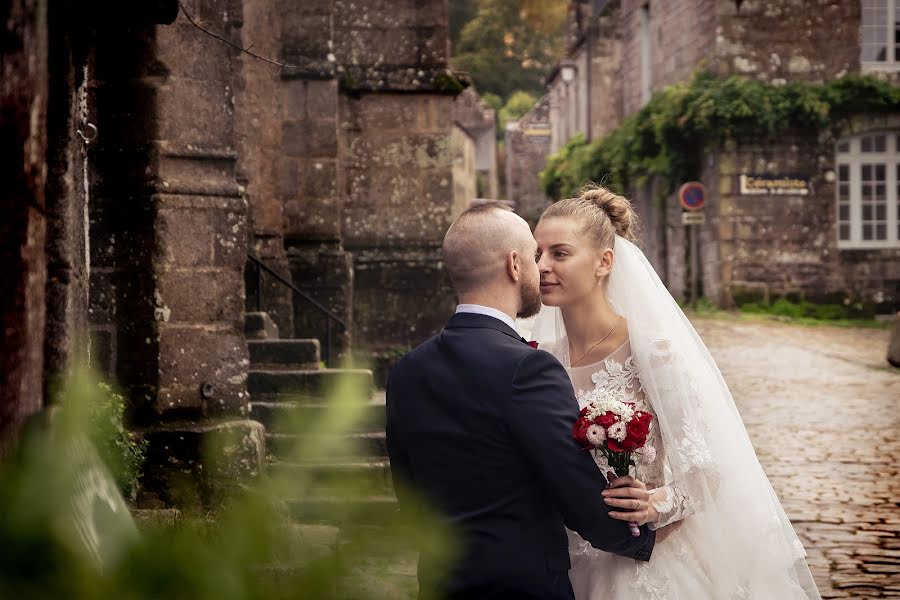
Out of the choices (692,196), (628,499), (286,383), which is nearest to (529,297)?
(628,499)

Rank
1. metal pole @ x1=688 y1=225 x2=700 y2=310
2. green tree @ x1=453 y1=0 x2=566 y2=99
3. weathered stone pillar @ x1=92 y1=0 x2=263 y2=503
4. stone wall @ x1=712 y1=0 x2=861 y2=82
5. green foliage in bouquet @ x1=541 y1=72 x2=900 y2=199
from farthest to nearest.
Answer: green tree @ x1=453 y1=0 x2=566 y2=99 < metal pole @ x1=688 y1=225 x2=700 y2=310 < stone wall @ x1=712 y1=0 x2=861 y2=82 < green foliage in bouquet @ x1=541 y1=72 x2=900 y2=199 < weathered stone pillar @ x1=92 y1=0 x2=263 y2=503

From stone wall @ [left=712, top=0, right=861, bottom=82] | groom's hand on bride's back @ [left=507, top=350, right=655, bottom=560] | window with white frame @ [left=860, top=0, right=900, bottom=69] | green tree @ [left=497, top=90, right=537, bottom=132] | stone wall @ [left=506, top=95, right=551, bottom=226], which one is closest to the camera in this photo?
groom's hand on bride's back @ [left=507, top=350, right=655, bottom=560]

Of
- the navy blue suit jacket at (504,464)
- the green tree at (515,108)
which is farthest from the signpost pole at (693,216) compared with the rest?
the green tree at (515,108)

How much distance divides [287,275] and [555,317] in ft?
21.0

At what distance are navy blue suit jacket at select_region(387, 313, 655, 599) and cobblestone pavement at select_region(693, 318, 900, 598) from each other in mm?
3250

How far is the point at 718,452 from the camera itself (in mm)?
3152

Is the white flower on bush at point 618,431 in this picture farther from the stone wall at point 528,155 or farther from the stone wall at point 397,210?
the stone wall at point 528,155

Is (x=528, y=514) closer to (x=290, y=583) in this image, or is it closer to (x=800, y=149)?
(x=290, y=583)

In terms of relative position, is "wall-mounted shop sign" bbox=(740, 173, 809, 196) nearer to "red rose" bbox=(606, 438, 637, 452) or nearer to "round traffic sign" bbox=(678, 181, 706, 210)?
"round traffic sign" bbox=(678, 181, 706, 210)

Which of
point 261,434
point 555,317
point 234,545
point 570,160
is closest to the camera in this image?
point 234,545

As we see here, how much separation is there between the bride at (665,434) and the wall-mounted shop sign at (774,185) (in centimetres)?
1790

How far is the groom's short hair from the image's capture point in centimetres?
248

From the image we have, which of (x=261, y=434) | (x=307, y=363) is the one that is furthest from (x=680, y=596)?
(x=307, y=363)

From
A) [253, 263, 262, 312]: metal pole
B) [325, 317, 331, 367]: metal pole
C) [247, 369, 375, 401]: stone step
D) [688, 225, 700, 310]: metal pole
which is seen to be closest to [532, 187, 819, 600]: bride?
[247, 369, 375, 401]: stone step
